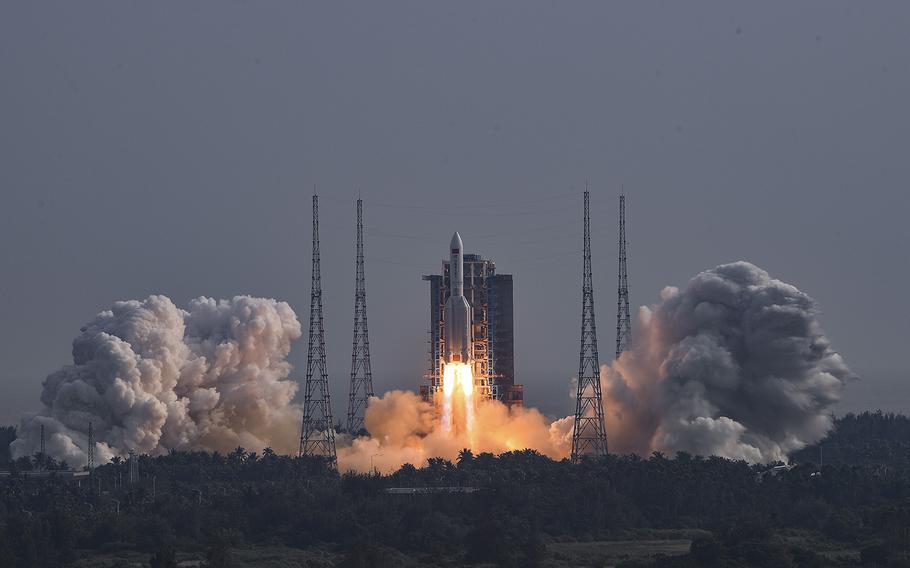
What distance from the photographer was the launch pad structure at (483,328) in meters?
157

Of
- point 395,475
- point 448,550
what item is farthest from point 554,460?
point 448,550

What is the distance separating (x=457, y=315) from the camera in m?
154

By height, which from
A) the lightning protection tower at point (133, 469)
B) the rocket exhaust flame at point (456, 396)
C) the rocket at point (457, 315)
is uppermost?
the rocket at point (457, 315)

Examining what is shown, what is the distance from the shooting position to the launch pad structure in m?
157

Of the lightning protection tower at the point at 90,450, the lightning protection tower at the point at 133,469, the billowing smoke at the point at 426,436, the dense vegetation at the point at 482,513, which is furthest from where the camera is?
the lightning protection tower at the point at 90,450

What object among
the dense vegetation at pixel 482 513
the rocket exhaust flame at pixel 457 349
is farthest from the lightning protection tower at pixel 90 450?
the rocket exhaust flame at pixel 457 349

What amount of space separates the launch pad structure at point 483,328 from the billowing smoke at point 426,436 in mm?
1411

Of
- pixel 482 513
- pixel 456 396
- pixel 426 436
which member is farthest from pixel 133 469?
pixel 482 513

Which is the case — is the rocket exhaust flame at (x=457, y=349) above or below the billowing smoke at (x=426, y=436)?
above

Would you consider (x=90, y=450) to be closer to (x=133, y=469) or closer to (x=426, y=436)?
(x=133, y=469)

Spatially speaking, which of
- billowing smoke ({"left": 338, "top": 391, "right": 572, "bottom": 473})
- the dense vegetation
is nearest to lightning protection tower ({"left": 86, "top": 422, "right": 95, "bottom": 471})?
the dense vegetation

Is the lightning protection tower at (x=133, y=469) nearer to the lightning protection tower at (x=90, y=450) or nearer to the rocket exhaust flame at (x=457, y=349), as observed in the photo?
the lightning protection tower at (x=90, y=450)

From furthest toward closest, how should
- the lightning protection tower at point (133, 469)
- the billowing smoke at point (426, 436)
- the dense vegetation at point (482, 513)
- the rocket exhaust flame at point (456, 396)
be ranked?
the billowing smoke at point (426, 436) < the rocket exhaust flame at point (456, 396) < the lightning protection tower at point (133, 469) < the dense vegetation at point (482, 513)

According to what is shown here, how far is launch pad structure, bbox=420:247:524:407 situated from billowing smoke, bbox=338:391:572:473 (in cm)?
141
